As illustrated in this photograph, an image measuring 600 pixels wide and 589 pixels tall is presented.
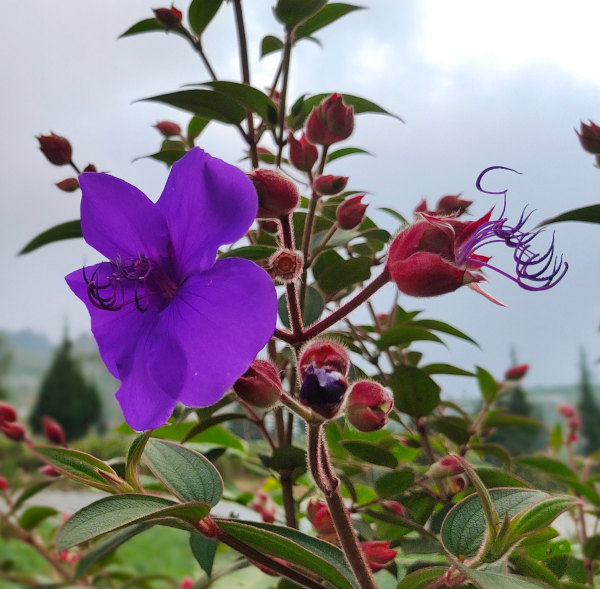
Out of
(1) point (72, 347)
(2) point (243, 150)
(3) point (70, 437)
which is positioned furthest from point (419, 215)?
(1) point (72, 347)

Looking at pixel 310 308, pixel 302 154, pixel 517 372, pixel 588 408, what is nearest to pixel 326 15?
pixel 302 154

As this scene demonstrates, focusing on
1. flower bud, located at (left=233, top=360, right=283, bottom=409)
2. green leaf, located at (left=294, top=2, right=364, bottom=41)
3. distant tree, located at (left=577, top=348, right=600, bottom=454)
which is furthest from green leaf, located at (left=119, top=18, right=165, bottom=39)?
distant tree, located at (left=577, top=348, right=600, bottom=454)

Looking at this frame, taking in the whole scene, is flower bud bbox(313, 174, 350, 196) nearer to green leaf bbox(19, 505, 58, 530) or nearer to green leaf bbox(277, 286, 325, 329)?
green leaf bbox(277, 286, 325, 329)

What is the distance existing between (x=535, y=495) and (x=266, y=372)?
0.60ft

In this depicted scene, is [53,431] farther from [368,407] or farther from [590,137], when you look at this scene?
[590,137]

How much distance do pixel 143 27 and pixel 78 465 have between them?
526 millimetres

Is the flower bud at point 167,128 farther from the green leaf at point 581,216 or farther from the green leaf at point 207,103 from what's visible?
the green leaf at point 581,216

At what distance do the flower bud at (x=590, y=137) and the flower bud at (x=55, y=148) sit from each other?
1.59 ft

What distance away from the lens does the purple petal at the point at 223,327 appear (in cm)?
28

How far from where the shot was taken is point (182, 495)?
0.37 metres

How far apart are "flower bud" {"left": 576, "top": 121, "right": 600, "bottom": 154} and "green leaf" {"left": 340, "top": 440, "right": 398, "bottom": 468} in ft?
1.16

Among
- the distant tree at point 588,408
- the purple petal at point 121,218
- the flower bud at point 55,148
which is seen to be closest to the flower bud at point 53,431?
the flower bud at point 55,148

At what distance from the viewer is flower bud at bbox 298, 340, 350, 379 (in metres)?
0.29

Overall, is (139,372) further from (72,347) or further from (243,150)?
(72,347)
